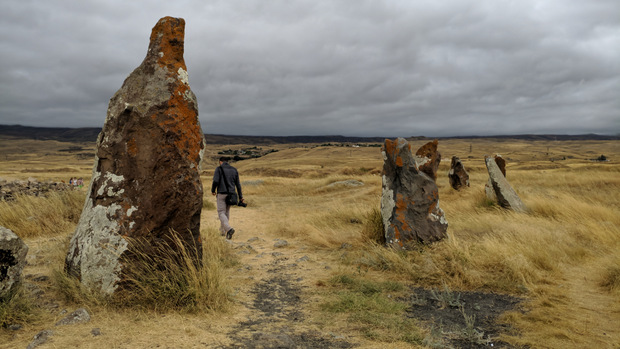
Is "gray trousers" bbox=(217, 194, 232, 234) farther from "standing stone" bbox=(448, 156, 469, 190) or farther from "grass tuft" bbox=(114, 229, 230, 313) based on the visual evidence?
"standing stone" bbox=(448, 156, 469, 190)

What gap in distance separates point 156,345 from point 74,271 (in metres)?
1.92

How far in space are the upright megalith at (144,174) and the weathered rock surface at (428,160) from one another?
5276mm

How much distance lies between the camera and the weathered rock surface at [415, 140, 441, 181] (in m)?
8.69

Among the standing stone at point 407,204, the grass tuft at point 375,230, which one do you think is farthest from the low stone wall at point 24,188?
the standing stone at point 407,204

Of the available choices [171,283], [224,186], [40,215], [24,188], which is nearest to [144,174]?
[171,283]

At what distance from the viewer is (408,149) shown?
8.17 m

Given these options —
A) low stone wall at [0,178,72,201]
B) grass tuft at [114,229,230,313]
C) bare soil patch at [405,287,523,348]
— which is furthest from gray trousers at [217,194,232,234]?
low stone wall at [0,178,72,201]

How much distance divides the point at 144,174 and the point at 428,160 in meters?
6.21

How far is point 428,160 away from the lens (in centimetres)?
884

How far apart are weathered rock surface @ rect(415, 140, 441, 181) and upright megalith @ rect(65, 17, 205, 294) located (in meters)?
5.28

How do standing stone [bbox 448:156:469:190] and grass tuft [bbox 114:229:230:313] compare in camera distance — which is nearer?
grass tuft [bbox 114:229:230:313]

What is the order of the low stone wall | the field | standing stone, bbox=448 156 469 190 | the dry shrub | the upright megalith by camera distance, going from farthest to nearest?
standing stone, bbox=448 156 469 190 → the low stone wall → the dry shrub → the upright megalith → the field

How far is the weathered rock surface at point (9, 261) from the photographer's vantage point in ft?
12.6

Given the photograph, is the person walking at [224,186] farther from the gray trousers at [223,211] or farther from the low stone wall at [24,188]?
the low stone wall at [24,188]
